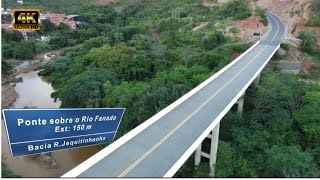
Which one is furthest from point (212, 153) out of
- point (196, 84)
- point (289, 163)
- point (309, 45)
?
point (309, 45)

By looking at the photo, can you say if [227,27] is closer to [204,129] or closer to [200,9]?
[200,9]

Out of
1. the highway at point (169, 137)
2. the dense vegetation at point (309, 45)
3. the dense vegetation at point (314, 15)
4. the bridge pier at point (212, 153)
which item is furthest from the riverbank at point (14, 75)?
the dense vegetation at point (314, 15)

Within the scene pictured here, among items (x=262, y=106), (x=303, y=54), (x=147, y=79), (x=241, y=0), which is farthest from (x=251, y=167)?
(x=241, y=0)

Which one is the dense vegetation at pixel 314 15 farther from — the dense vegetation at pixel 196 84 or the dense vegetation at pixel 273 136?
the dense vegetation at pixel 273 136

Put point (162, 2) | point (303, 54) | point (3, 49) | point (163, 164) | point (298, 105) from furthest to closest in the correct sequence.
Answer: point (162, 2), point (3, 49), point (303, 54), point (298, 105), point (163, 164)

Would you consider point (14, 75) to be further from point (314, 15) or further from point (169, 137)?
point (314, 15)

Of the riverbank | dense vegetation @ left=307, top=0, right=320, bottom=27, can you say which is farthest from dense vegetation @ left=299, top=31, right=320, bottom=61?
the riverbank
